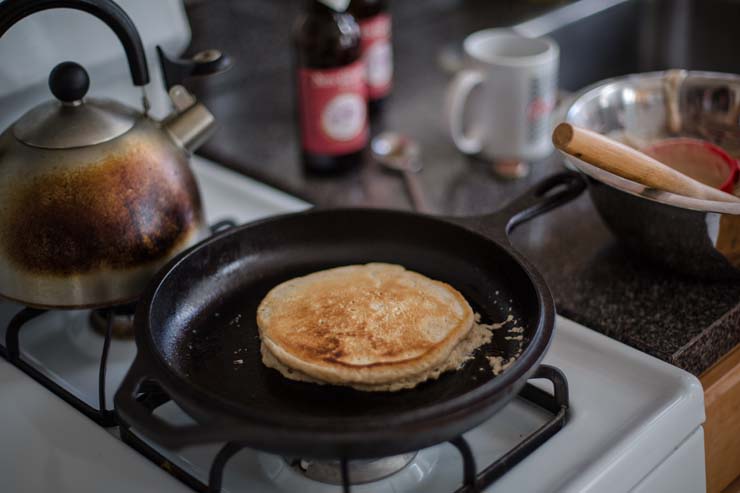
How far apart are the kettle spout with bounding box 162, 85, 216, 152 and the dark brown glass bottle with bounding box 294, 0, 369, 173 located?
0.26 m

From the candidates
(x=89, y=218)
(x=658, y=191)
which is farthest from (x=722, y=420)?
(x=89, y=218)

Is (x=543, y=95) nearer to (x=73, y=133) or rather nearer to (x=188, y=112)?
(x=188, y=112)

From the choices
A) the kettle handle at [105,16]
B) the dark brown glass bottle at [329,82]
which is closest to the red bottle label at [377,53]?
the dark brown glass bottle at [329,82]

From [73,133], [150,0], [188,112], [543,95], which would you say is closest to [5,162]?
[73,133]

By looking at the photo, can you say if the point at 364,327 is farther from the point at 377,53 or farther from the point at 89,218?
the point at 377,53

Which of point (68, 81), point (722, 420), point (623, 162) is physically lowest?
point (722, 420)

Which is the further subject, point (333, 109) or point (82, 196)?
point (333, 109)

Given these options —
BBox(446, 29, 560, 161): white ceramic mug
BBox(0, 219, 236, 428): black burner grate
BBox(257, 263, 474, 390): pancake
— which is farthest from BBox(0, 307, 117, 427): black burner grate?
BBox(446, 29, 560, 161): white ceramic mug

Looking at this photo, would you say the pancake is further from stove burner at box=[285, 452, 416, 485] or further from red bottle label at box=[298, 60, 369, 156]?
red bottle label at box=[298, 60, 369, 156]

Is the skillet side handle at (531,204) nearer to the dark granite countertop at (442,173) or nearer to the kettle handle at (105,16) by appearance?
the dark granite countertop at (442,173)

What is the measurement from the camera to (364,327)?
693 mm

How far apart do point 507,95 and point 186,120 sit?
0.48 meters

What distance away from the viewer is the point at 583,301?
85 cm

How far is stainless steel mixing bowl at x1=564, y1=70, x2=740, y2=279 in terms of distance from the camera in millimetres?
770
